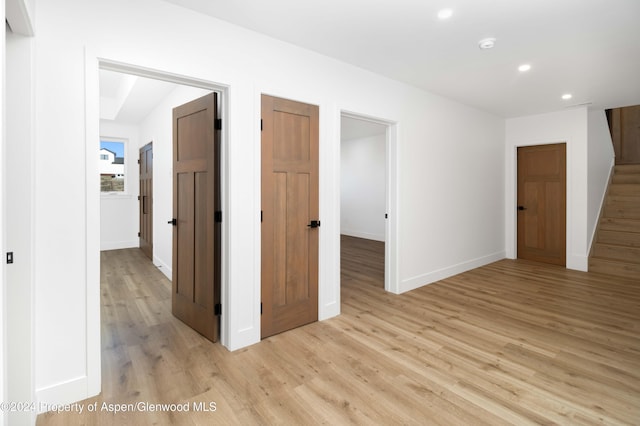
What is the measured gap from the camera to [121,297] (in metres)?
3.88

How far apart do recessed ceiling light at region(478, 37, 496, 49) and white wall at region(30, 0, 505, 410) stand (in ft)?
3.61

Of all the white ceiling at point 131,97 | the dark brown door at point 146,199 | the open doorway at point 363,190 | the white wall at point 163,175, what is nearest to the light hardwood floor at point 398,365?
the white wall at point 163,175

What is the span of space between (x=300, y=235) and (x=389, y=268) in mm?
1590

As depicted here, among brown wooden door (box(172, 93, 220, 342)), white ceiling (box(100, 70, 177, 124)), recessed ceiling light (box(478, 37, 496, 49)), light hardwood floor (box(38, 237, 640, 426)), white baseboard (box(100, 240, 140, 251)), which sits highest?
white ceiling (box(100, 70, 177, 124))

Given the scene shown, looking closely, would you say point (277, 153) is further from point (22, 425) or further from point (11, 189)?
point (22, 425)

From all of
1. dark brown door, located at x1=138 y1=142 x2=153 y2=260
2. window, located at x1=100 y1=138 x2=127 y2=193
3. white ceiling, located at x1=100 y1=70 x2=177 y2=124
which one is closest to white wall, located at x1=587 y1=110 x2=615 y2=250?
white ceiling, located at x1=100 y1=70 x2=177 y2=124

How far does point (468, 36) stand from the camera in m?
2.75

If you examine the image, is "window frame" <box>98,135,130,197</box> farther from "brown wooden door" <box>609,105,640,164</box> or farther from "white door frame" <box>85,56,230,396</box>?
"brown wooden door" <box>609,105,640,164</box>

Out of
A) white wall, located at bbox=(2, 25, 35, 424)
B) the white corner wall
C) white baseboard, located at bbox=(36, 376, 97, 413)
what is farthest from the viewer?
the white corner wall

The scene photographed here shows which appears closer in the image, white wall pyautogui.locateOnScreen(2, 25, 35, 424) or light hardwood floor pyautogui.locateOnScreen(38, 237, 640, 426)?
white wall pyautogui.locateOnScreen(2, 25, 35, 424)

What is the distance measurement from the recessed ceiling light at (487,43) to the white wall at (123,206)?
6.69 m

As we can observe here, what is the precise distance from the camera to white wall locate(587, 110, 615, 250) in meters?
5.26

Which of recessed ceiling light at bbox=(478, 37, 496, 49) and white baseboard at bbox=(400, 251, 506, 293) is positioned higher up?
recessed ceiling light at bbox=(478, 37, 496, 49)

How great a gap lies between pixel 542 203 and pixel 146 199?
7202 mm
